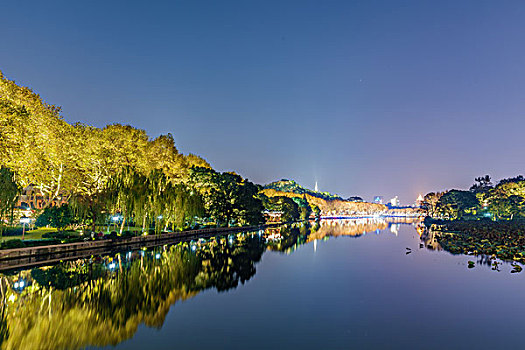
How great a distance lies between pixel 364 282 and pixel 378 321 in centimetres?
1125

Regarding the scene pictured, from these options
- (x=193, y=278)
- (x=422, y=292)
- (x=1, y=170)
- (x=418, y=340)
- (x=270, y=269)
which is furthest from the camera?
(x=270, y=269)

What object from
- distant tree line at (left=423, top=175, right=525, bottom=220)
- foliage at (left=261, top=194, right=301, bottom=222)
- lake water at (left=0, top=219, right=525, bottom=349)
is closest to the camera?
lake water at (left=0, top=219, right=525, bottom=349)

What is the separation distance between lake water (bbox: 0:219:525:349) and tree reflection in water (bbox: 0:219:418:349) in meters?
0.07

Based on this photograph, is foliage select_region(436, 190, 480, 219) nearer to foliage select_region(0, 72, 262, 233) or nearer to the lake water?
foliage select_region(0, 72, 262, 233)

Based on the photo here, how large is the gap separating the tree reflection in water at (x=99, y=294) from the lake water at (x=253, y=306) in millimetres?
71

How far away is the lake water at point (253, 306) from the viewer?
14.7 metres

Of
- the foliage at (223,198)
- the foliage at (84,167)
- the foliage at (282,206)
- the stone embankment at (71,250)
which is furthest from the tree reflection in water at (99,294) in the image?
the foliage at (282,206)

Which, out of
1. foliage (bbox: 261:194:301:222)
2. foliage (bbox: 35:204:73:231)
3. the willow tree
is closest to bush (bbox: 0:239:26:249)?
the willow tree

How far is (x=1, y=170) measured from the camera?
31844 mm

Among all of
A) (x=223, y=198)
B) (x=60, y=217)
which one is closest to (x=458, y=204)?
(x=223, y=198)

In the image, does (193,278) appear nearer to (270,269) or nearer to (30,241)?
(270,269)

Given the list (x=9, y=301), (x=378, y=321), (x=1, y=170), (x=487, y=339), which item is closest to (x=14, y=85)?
(x=1, y=170)

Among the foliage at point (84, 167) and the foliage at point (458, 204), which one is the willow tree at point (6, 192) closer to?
the foliage at point (84, 167)

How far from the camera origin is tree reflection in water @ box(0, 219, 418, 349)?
Answer: 47.5 feet
